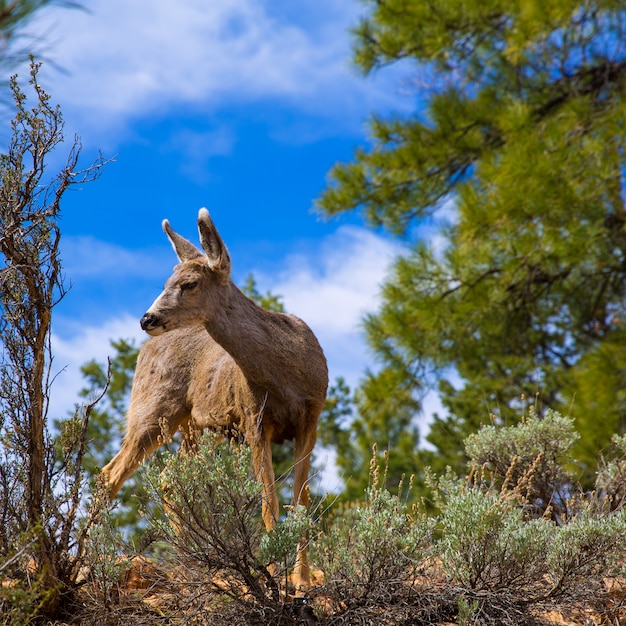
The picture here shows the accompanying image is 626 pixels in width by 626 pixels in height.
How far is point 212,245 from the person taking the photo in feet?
18.9

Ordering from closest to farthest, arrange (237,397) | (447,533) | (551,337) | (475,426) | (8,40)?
(8,40) < (447,533) < (237,397) < (475,426) < (551,337)

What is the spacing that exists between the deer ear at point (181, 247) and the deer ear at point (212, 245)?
446mm

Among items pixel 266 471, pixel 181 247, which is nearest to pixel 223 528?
pixel 266 471

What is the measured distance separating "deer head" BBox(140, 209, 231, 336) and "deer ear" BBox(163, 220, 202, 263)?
0.24 m

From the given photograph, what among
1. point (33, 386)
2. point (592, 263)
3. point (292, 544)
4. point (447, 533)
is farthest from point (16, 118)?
point (592, 263)

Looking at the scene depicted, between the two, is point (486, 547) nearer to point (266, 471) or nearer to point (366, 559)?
point (366, 559)

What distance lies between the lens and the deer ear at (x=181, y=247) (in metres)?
6.25

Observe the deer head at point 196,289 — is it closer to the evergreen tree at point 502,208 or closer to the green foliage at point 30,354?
the green foliage at point 30,354

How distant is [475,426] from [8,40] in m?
11.6

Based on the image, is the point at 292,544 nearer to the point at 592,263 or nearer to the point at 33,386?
the point at 33,386

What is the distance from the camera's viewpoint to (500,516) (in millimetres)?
4750

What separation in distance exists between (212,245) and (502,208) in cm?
842

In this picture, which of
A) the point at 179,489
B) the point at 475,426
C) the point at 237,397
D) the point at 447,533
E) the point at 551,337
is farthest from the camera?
the point at 551,337

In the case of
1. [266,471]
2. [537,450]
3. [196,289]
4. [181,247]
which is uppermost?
[181,247]
